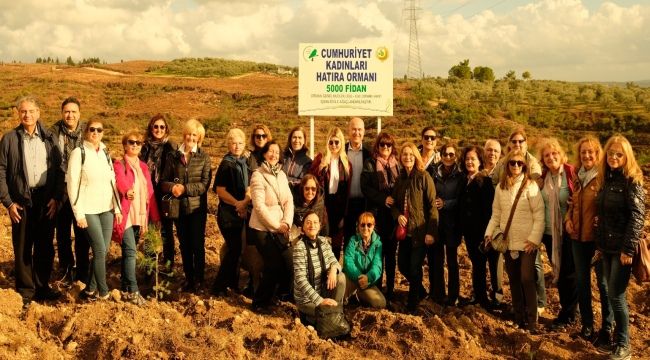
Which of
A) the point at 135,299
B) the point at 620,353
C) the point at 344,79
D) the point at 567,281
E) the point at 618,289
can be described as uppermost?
the point at 344,79

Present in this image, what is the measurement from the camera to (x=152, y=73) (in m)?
50.2

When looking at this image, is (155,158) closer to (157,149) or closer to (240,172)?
(157,149)

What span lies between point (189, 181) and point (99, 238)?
102 cm

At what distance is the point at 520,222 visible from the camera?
5.47 metres

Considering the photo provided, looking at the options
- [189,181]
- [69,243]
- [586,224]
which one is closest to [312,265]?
[189,181]

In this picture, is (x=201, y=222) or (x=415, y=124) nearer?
(x=201, y=222)

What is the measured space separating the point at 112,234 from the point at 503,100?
28076 mm

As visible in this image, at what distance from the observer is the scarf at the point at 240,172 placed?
19.3ft

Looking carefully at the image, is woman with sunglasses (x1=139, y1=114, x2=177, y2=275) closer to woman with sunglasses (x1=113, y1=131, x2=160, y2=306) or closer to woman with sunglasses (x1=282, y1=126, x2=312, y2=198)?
woman with sunglasses (x1=113, y1=131, x2=160, y2=306)

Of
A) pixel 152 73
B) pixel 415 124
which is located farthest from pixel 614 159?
pixel 152 73

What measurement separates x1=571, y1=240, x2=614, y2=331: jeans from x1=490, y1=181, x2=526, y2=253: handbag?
57 cm

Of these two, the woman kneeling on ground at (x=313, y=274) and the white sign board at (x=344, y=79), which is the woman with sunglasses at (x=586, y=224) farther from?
the white sign board at (x=344, y=79)

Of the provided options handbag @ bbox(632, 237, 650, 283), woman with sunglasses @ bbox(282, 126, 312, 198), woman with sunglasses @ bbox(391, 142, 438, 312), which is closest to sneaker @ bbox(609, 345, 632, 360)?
handbag @ bbox(632, 237, 650, 283)

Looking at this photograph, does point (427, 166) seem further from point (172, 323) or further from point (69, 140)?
point (69, 140)
